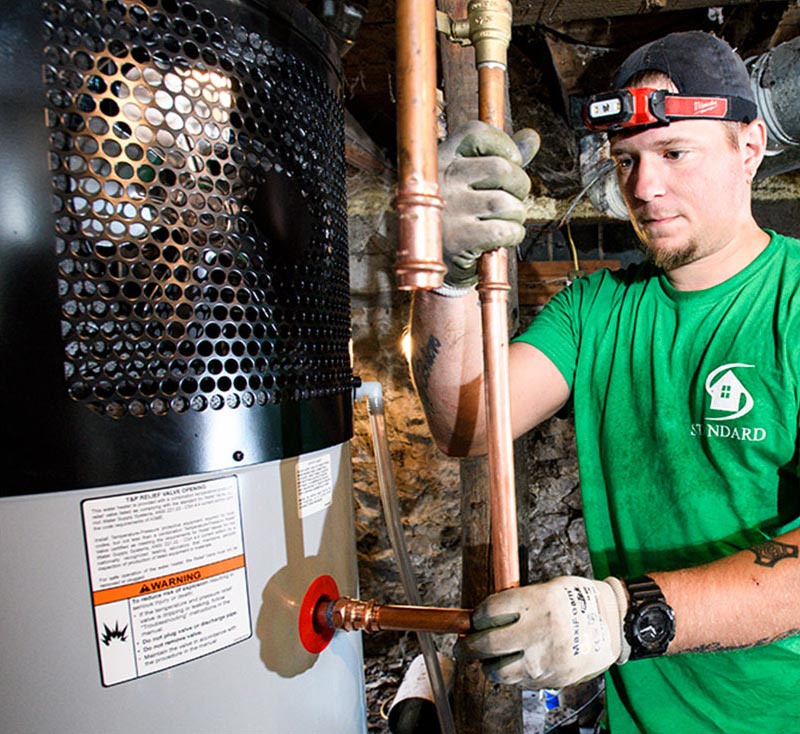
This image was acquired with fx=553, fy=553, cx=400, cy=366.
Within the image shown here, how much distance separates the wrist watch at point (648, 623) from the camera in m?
0.80

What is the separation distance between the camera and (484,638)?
74 centimetres

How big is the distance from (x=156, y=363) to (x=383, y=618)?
43cm

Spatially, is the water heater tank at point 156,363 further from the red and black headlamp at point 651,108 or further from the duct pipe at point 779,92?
the duct pipe at point 779,92

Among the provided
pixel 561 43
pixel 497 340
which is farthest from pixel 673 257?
pixel 561 43

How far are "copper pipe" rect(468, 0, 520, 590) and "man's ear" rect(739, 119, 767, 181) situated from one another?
0.78 meters

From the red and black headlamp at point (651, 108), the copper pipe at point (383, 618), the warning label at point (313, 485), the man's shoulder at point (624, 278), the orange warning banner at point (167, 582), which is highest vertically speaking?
the red and black headlamp at point (651, 108)

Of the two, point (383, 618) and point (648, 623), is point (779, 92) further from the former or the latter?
point (383, 618)

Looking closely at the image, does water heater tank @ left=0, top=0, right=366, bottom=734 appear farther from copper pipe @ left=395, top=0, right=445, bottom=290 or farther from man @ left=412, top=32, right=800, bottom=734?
man @ left=412, top=32, right=800, bottom=734

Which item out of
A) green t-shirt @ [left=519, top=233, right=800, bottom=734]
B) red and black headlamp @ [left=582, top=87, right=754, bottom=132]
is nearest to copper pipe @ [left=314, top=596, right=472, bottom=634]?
green t-shirt @ [left=519, top=233, right=800, bottom=734]

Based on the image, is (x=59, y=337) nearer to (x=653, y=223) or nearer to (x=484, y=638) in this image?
(x=484, y=638)

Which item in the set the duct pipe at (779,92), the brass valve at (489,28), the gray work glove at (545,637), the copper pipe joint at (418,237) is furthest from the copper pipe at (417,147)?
the duct pipe at (779,92)

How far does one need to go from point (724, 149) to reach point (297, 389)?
1041 millimetres

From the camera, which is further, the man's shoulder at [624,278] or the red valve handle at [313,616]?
the man's shoulder at [624,278]

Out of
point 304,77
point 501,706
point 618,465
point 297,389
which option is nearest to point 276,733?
point 297,389
